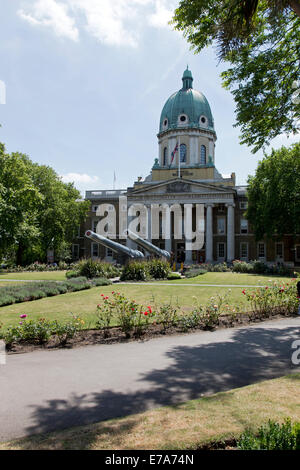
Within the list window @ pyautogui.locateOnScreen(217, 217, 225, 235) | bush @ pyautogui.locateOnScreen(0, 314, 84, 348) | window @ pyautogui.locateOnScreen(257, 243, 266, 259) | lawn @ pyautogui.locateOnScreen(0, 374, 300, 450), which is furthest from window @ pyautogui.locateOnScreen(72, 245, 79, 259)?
lawn @ pyautogui.locateOnScreen(0, 374, 300, 450)

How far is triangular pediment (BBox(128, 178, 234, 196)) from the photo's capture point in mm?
50178

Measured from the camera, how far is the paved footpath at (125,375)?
450 centimetres

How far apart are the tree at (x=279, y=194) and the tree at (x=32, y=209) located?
2436cm

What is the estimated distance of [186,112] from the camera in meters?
58.9

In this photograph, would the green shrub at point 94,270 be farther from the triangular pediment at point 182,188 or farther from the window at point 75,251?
the window at point 75,251

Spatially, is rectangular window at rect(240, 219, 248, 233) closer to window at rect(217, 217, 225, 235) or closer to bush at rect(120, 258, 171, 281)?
window at rect(217, 217, 225, 235)

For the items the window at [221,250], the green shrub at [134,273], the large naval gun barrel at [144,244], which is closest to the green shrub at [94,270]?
the green shrub at [134,273]

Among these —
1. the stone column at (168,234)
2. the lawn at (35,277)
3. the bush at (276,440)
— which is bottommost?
the lawn at (35,277)

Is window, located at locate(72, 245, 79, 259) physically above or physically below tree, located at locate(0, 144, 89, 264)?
below

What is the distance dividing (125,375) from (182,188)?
4656cm
